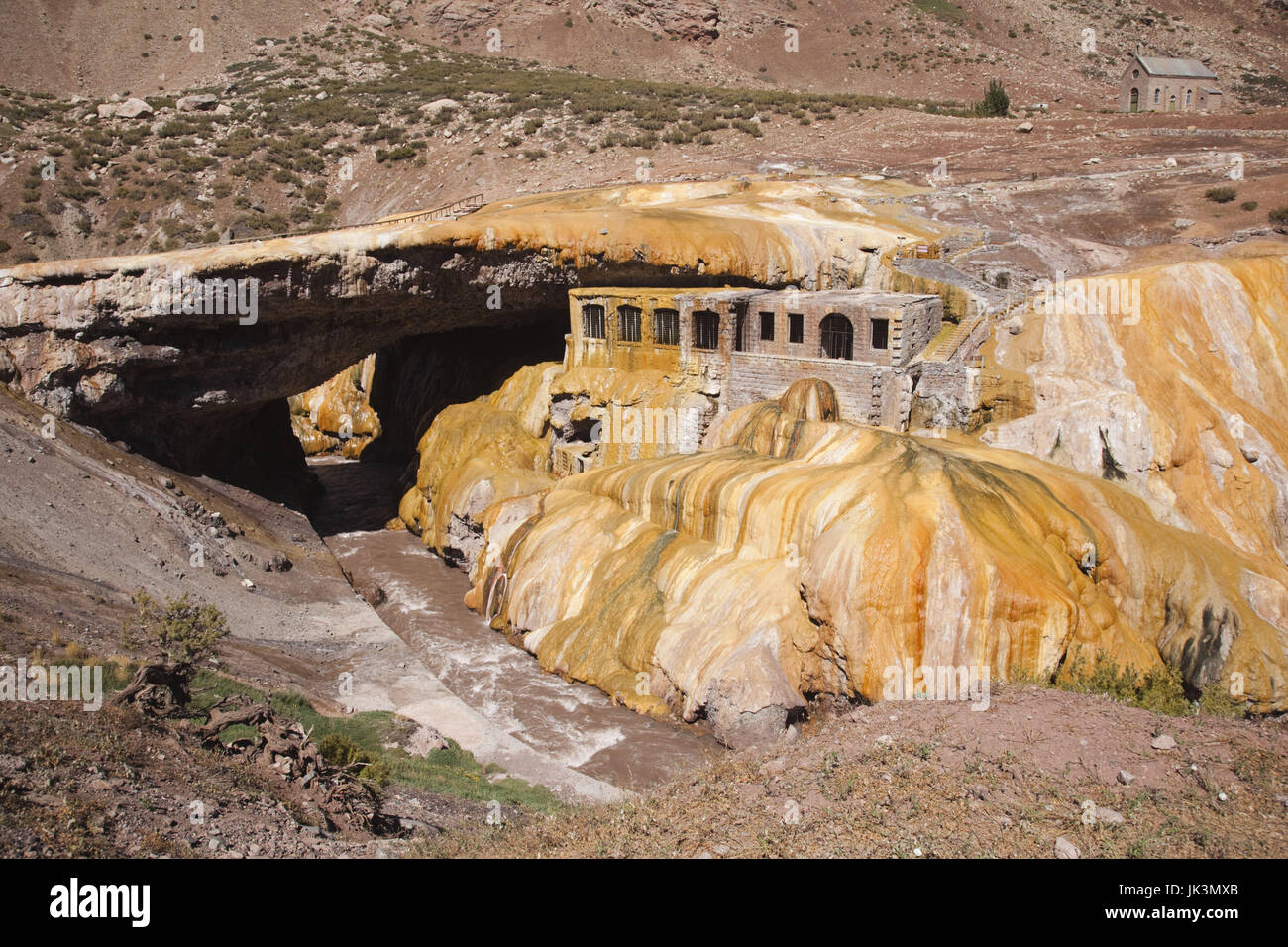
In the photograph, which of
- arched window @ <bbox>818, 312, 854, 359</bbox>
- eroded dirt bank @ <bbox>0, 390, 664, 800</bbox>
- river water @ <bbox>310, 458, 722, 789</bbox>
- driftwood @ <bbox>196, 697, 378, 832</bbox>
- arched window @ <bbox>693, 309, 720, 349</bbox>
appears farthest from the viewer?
arched window @ <bbox>693, 309, 720, 349</bbox>

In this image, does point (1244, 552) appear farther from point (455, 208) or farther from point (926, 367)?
point (455, 208)

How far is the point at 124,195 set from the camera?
54.4 metres

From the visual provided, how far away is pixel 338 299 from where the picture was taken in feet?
103

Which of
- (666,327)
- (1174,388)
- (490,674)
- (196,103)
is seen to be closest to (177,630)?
(490,674)

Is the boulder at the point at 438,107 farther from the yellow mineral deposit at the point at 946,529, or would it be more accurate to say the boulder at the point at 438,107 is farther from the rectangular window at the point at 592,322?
the yellow mineral deposit at the point at 946,529

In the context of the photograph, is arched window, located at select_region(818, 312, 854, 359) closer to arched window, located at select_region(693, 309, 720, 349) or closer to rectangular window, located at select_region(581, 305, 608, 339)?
arched window, located at select_region(693, 309, 720, 349)

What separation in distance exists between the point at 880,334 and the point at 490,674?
47.2 ft

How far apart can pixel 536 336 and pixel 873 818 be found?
95.6ft

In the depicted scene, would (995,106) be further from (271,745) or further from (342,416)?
(271,745)

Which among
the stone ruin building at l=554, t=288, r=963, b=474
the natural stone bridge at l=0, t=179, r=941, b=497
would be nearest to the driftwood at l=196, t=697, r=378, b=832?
the natural stone bridge at l=0, t=179, r=941, b=497

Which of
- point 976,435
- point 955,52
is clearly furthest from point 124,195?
point 955,52

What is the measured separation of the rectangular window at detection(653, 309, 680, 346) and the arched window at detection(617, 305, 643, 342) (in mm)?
717

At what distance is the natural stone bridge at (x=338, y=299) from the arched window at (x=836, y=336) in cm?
493

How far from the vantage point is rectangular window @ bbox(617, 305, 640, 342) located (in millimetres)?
33000
